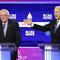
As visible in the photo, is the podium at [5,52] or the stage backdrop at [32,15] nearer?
the podium at [5,52]

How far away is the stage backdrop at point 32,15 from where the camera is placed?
559 centimetres

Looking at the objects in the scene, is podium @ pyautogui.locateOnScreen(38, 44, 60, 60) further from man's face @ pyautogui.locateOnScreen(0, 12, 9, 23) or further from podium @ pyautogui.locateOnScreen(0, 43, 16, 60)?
man's face @ pyautogui.locateOnScreen(0, 12, 9, 23)

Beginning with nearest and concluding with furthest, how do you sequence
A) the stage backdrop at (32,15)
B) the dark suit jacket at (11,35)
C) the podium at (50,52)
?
1. the podium at (50,52)
2. the dark suit jacket at (11,35)
3. the stage backdrop at (32,15)

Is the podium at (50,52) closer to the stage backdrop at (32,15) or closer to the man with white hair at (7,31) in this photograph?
the man with white hair at (7,31)

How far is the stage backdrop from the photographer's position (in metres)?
5.59

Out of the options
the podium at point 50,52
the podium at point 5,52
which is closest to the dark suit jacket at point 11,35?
the podium at point 5,52

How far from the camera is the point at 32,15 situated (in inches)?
222

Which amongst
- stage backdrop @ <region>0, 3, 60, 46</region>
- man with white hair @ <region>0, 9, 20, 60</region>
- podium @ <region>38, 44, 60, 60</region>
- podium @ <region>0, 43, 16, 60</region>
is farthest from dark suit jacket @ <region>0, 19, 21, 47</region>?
stage backdrop @ <region>0, 3, 60, 46</region>

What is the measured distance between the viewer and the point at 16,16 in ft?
18.4

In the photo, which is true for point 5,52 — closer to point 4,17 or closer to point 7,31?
point 7,31

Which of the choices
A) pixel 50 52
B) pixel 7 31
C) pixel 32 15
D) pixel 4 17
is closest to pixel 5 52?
pixel 50 52

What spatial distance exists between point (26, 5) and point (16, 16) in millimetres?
279

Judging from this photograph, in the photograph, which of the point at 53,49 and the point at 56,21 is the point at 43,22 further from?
the point at 53,49

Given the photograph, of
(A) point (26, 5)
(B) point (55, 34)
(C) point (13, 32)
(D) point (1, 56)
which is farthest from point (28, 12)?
(D) point (1, 56)
